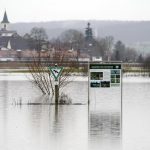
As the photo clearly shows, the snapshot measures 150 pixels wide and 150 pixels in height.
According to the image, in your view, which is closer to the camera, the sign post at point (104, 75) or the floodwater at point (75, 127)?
the floodwater at point (75, 127)

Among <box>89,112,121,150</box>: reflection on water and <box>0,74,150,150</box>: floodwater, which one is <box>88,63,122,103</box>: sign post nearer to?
<box>0,74,150,150</box>: floodwater

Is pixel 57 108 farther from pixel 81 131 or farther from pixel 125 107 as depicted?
pixel 81 131

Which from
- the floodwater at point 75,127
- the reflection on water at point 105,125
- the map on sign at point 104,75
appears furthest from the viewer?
the map on sign at point 104,75

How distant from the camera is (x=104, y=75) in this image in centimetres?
2800

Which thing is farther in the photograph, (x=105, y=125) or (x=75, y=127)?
(x=105, y=125)

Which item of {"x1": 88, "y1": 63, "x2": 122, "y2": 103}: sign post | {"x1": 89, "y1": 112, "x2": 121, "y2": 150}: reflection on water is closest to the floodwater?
{"x1": 89, "y1": 112, "x2": 121, "y2": 150}: reflection on water

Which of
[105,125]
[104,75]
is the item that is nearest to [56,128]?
[105,125]

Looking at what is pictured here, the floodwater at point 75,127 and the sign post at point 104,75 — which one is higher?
the sign post at point 104,75

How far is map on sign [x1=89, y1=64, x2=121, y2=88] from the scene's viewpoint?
91.9ft

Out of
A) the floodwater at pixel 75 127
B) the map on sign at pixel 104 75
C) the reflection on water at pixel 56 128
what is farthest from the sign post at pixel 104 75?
the reflection on water at pixel 56 128

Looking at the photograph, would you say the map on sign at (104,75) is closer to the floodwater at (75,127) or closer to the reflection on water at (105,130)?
the floodwater at (75,127)

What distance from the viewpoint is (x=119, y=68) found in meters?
28.3

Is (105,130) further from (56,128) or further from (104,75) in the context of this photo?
(104,75)

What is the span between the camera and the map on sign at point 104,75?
91.9 feet
